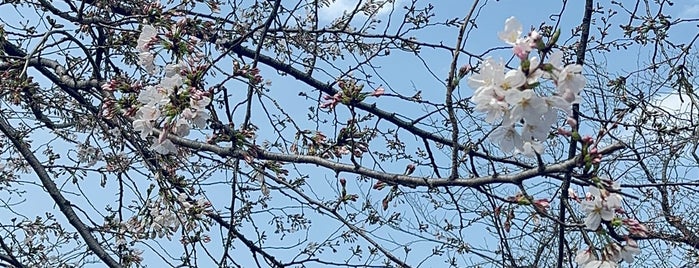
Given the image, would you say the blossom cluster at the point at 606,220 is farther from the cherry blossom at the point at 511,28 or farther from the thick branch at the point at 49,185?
the thick branch at the point at 49,185

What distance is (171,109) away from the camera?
1651 millimetres

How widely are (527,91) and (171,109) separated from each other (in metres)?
0.84

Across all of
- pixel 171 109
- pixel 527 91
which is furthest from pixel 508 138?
pixel 171 109

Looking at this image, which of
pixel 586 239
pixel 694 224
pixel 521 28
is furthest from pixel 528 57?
pixel 694 224

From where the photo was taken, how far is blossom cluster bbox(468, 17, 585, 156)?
3.84 ft

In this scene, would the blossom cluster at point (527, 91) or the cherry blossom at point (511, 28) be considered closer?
the blossom cluster at point (527, 91)

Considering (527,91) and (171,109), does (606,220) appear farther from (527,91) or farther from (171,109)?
(171,109)

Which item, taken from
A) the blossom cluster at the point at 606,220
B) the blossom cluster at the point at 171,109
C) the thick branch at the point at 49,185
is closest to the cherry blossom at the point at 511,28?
the blossom cluster at the point at 606,220

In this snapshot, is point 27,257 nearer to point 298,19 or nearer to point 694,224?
point 298,19

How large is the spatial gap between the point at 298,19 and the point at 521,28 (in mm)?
2303

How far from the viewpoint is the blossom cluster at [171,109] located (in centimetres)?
166

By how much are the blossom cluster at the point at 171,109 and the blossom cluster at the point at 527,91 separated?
0.70 meters

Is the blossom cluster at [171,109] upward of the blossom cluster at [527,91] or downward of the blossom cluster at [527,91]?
upward

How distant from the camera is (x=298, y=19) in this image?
3.49 meters
